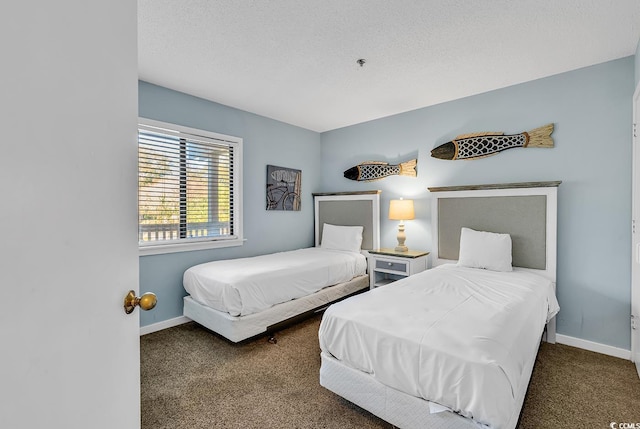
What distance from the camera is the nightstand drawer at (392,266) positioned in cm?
338

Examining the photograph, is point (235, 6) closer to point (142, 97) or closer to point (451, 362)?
point (142, 97)

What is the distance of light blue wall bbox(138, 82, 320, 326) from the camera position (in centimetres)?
302

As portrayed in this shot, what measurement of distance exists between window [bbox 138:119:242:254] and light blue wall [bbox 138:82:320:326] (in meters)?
0.11

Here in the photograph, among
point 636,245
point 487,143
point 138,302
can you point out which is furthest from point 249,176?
point 636,245

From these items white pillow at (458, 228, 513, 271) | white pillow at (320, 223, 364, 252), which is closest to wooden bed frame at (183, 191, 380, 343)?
white pillow at (320, 223, 364, 252)

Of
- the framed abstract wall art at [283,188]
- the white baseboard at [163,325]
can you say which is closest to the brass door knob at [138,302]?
the white baseboard at [163,325]

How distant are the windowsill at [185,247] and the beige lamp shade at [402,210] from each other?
196cm

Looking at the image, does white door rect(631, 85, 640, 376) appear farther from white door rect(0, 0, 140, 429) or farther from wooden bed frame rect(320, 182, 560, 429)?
white door rect(0, 0, 140, 429)

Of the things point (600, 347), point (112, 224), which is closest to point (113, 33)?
point (112, 224)

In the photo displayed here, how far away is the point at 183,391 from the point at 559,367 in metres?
2.89

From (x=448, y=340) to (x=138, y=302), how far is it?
54.1 inches

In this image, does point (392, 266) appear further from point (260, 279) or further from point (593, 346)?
point (593, 346)

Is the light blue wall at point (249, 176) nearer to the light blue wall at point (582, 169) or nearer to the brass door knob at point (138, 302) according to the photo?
the light blue wall at point (582, 169)

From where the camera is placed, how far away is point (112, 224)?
70cm
